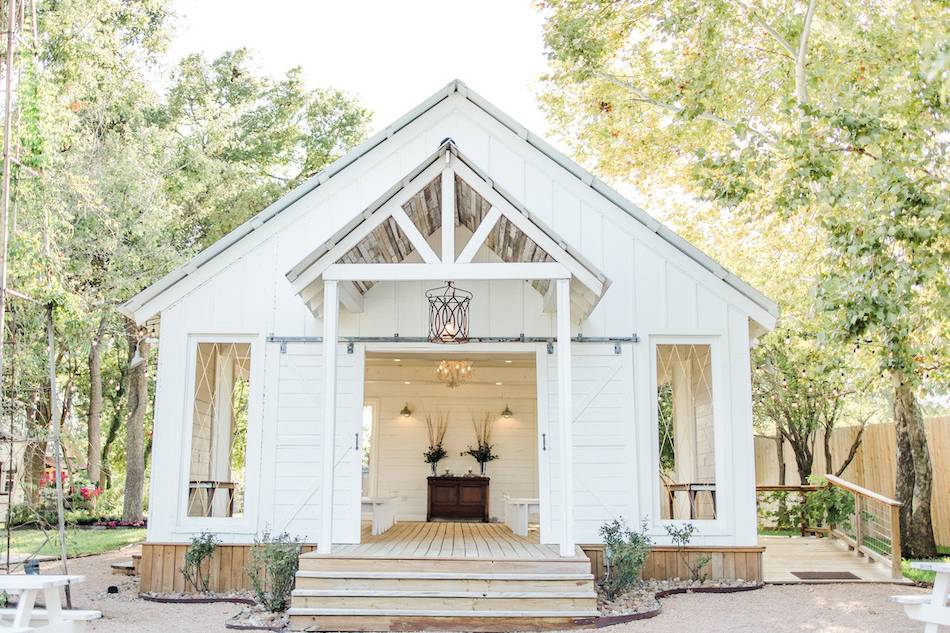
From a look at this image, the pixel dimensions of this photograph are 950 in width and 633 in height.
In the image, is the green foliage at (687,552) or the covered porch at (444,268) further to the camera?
the green foliage at (687,552)

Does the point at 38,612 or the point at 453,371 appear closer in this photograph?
the point at 38,612

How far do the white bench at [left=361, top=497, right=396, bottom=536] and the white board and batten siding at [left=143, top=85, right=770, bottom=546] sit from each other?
66.6 inches

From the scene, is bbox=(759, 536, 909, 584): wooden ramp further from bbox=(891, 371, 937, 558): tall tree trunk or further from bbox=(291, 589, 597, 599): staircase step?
bbox=(291, 589, 597, 599): staircase step

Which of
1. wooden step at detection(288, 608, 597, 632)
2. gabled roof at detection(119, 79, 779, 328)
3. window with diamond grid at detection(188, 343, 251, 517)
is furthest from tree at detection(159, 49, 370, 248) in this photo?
wooden step at detection(288, 608, 597, 632)

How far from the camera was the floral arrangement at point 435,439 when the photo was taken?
14.5 m

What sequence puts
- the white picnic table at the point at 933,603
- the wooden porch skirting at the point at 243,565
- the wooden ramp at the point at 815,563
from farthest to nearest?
the wooden ramp at the point at 815,563 → the wooden porch skirting at the point at 243,565 → the white picnic table at the point at 933,603

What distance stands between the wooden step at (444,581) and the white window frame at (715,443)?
221 cm

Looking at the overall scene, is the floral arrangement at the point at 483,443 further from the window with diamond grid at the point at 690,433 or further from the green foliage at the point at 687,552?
the green foliage at the point at 687,552

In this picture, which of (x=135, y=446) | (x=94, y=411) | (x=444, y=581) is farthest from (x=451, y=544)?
(x=94, y=411)

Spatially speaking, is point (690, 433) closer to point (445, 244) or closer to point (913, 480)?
point (913, 480)

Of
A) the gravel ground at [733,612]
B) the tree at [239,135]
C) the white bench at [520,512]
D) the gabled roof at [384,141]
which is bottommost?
the gravel ground at [733,612]

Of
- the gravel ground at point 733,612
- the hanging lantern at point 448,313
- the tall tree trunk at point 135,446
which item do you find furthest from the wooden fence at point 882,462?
the tall tree trunk at point 135,446

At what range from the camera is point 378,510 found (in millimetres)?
11445

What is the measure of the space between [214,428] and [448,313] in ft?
10.7
